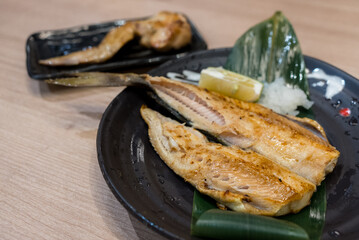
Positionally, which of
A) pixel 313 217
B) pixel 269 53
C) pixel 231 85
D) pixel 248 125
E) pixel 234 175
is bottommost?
pixel 313 217

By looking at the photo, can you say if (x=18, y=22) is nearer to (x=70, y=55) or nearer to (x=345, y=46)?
(x=70, y=55)

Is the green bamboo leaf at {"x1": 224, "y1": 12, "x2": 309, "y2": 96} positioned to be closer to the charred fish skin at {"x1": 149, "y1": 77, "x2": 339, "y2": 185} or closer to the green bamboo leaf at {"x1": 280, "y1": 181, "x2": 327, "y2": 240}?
the charred fish skin at {"x1": 149, "y1": 77, "x2": 339, "y2": 185}

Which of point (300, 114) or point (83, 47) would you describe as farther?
point (83, 47)

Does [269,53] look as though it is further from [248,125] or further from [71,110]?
[71,110]

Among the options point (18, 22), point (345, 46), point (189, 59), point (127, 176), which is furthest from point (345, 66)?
point (18, 22)

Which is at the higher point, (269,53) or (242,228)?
(269,53)

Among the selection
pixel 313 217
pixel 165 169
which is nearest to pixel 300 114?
pixel 313 217

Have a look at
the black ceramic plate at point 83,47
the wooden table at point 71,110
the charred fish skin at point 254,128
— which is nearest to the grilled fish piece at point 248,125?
the charred fish skin at point 254,128

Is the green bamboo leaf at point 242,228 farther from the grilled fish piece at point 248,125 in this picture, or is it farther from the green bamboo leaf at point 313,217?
the grilled fish piece at point 248,125
